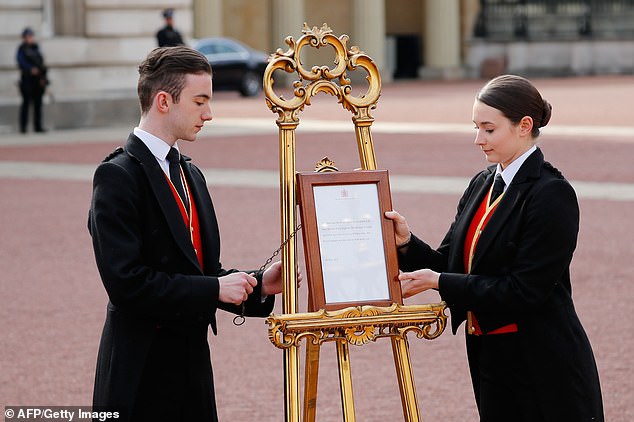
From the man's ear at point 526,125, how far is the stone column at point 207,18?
128ft

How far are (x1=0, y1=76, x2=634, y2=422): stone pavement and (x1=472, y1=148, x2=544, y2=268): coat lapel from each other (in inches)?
86.0

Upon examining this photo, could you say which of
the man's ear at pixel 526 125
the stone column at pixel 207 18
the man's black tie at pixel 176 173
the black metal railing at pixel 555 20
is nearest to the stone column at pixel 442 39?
the black metal railing at pixel 555 20

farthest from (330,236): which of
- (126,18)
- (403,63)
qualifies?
(403,63)

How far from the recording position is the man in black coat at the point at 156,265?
156 inches

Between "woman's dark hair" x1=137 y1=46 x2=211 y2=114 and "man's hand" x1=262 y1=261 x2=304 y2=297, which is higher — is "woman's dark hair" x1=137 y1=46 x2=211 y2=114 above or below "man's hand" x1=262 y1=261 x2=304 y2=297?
above

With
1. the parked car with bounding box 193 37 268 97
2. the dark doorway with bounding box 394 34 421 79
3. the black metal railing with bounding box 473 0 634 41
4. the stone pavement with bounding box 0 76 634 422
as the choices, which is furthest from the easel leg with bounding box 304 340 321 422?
the dark doorway with bounding box 394 34 421 79

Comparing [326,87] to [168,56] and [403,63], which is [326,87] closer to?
[168,56]

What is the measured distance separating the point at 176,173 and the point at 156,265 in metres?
0.29

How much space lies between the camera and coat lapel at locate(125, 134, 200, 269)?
159 inches

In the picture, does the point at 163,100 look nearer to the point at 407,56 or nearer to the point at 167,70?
the point at 167,70

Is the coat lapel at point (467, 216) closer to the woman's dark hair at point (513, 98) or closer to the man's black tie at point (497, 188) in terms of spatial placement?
the man's black tie at point (497, 188)

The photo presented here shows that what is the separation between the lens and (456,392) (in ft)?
22.1

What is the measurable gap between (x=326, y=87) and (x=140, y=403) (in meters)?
1.22

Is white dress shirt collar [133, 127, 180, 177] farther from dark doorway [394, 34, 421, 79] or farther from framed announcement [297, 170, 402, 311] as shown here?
dark doorway [394, 34, 421, 79]
